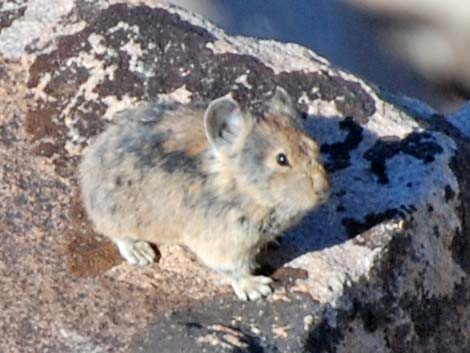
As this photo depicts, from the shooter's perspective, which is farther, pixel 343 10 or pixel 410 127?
pixel 343 10

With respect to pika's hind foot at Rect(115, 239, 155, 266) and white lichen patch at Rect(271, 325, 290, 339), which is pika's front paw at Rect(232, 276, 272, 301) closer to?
white lichen patch at Rect(271, 325, 290, 339)

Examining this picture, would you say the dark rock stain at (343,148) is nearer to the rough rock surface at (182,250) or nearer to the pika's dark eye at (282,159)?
the rough rock surface at (182,250)

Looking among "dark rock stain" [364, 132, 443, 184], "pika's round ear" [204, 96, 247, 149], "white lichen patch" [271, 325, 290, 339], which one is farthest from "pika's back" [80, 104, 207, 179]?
"dark rock stain" [364, 132, 443, 184]

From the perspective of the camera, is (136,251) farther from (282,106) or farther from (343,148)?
(343,148)

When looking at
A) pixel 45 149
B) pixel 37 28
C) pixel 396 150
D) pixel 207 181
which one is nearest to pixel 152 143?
pixel 207 181

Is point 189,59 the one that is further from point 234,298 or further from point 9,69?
point 234,298

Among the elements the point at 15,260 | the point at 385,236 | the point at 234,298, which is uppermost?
the point at 385,236

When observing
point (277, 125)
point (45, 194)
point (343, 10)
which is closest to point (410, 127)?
point (277, 125)
